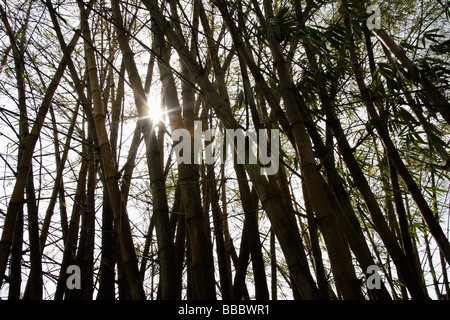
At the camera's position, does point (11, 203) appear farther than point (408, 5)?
No

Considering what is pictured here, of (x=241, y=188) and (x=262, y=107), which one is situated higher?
(x=262, y=107)

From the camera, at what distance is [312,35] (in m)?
1.60

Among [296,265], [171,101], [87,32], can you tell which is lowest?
[296,265]

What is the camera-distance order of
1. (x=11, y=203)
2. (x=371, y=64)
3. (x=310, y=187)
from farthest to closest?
(x=371, y=64), (x=11, y=203), (x=310, y=187)

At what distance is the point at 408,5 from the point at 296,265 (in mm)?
2725

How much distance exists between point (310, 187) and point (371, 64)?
1.20 m

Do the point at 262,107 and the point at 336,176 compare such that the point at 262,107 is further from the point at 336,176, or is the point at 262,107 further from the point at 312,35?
the point at 336,176

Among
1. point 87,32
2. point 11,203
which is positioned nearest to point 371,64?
point 87,32

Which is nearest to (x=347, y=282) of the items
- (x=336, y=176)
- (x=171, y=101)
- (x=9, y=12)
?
(x=336, y=176)

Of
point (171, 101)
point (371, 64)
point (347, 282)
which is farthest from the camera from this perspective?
point (371, 64)

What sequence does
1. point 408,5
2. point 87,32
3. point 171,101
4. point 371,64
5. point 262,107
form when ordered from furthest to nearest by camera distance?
point 408,5, point 262,107, point 371,64, point 87,32, point 171,101

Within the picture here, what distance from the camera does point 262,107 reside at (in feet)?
7.23
